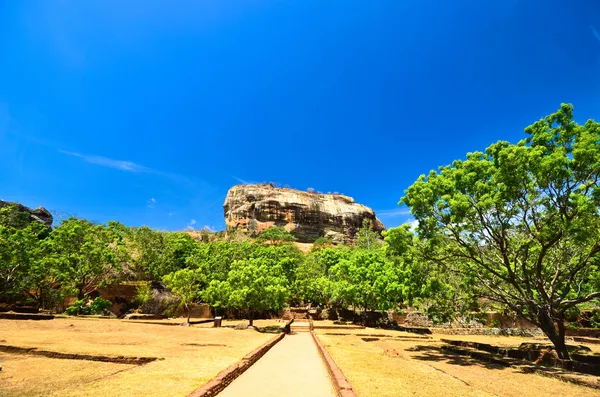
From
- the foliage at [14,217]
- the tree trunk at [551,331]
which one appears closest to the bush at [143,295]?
the foliage at [14,217]

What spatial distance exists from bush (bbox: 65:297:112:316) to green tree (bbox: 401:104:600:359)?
31464 mm

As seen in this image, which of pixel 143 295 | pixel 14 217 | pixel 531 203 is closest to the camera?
pixel 531 203

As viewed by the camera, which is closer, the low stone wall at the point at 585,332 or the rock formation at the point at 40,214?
the low stone wall at the point at 585,332

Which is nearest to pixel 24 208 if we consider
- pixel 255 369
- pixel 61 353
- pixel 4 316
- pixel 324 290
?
pixel 4 316

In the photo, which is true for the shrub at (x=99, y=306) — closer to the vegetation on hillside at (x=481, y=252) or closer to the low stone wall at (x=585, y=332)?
the vegetation on hillside at (x=481, y=252)

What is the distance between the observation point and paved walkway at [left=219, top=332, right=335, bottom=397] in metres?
8.34

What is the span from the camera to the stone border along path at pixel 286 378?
836 cm

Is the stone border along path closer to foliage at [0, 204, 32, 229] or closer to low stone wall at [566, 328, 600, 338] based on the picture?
low stone wall at [566, 328, 600, 338]

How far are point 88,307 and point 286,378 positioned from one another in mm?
30503

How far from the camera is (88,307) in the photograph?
3209cm

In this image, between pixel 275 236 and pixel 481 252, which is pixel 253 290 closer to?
pixel 481 252

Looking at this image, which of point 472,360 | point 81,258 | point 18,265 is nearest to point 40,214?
point 81,258

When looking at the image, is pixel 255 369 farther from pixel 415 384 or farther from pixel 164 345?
pixel 164 345

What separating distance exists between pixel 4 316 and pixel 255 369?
2214 cm
